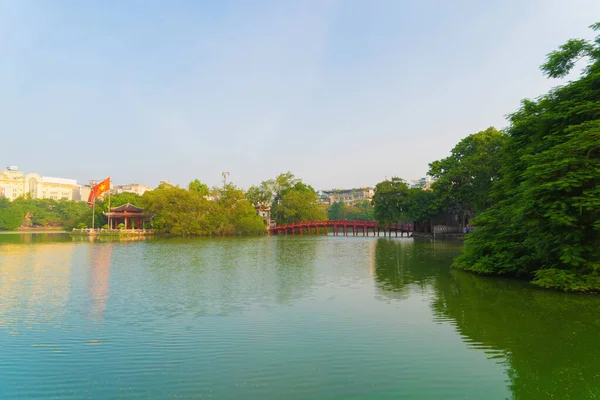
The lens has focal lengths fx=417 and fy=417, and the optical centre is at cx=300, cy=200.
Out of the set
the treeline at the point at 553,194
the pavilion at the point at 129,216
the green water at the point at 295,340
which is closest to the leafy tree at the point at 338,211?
the pavilion at the point at 129,216

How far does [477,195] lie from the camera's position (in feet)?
88.4

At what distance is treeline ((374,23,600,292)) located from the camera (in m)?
9.09

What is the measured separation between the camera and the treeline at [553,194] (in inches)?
358

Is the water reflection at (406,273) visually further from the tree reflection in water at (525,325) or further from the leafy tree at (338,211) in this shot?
the leafy tree at (338,211)

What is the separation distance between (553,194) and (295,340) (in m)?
6.84

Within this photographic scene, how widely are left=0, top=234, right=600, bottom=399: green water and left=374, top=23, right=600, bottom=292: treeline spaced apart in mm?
877

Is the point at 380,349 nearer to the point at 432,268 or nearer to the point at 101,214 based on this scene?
the point at 432,268

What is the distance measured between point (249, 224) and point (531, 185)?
3839 cm

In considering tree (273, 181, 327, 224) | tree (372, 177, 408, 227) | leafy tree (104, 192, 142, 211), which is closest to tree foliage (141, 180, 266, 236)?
tree (273, 181, 327, 224)

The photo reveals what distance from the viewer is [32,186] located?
94.2 meters

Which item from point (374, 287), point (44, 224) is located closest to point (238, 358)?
point (374, 287)

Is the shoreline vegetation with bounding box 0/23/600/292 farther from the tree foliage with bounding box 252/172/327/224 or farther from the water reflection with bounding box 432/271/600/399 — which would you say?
the tree foliage with bounding box 252/172/327/224

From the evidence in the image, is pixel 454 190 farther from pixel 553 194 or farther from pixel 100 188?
pixel 100 188

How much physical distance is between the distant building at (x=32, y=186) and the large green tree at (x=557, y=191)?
3547 inches
